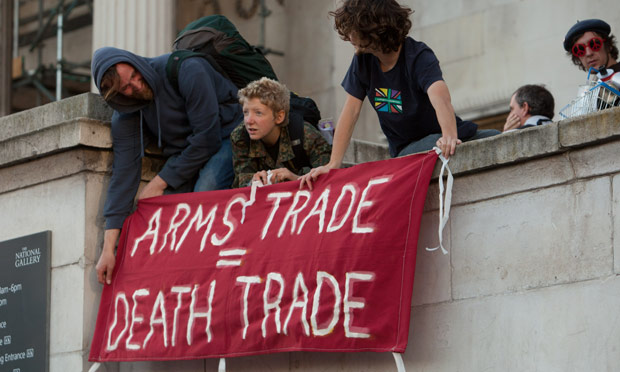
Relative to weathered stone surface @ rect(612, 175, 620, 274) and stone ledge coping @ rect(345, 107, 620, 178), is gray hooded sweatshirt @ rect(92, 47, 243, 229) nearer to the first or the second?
stone ledge coping @ rect(345, 107, 620, 178)

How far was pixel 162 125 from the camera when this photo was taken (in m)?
7.24

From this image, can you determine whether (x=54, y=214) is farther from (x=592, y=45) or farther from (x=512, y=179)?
(x=592, y=45)

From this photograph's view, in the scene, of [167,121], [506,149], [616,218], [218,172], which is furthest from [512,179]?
[167,121]

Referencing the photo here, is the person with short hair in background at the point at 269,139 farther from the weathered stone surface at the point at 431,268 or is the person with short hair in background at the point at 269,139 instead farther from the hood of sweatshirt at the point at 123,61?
the weathered stone surface at the point at 431,268

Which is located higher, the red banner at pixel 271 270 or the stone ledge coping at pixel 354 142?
the stone ledge coping at pixel 354 142

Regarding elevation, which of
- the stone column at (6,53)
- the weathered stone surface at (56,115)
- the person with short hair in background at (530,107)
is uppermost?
the stone column at (6,53)

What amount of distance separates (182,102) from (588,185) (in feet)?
9.27

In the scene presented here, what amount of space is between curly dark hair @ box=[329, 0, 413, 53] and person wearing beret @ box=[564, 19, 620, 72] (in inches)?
45.9

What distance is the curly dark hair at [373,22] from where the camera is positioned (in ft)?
19.9

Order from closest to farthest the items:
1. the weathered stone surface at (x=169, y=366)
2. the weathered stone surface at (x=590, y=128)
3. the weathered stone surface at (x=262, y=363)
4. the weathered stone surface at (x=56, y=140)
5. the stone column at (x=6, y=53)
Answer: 1. the weathered stone surface at (x=590, y=128)
2. the weathered stone surface at (x=262, y=363)
3. the weathered stone surface at (x=169, y=366)
4. the weathered stone surface at (x=56, y=140)
5. the stone column at (x=6, y=53)

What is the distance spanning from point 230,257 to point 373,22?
159 centimetres

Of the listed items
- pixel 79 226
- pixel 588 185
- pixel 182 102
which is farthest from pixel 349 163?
pixel 588 185

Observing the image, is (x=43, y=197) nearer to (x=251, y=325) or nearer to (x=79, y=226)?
(x=79, y=226)

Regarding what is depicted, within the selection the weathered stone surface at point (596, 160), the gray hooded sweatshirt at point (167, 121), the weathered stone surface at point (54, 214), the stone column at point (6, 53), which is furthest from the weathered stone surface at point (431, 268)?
the stone column at point (6, 53)
